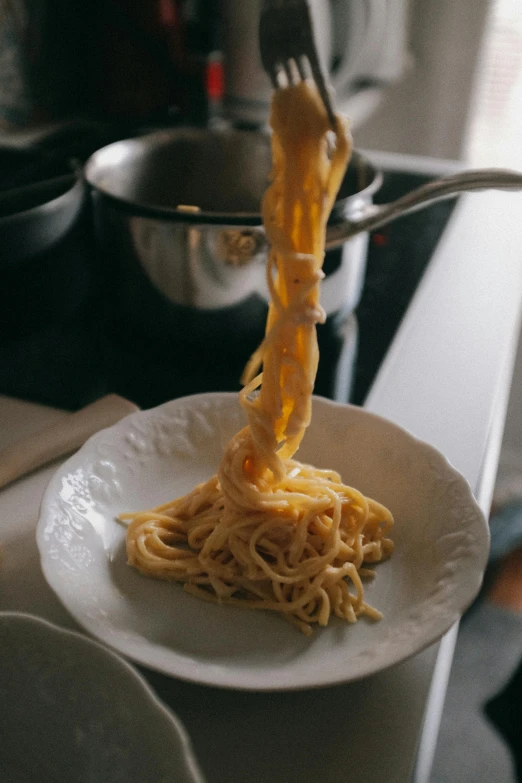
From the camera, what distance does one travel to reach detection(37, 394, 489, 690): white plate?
0.49 m

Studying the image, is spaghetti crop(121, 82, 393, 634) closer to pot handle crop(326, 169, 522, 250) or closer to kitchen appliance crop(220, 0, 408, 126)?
pot handle crop(326, 169, 522, 250)

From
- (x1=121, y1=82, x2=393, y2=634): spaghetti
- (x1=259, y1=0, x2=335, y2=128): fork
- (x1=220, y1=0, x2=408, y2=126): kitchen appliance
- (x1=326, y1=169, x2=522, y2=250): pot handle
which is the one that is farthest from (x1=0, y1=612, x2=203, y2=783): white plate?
(x1=220, y1=0, x2=408, y2=126): kitchen appliance

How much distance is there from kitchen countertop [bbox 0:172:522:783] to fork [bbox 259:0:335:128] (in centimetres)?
41

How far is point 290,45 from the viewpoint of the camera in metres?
0.49

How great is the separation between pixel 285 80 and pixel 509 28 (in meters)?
1.81

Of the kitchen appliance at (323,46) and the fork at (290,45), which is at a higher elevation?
the fork at (290,45)

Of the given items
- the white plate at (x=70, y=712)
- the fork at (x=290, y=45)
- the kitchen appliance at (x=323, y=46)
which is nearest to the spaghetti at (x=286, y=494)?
the fork at (x=290, y=45)

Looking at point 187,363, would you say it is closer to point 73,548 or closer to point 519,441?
point 73,548

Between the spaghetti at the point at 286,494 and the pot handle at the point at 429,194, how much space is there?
0.19 m

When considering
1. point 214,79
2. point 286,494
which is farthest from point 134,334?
point 214,79

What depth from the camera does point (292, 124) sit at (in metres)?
0.50

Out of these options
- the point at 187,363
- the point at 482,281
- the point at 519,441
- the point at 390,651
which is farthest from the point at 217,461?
the point at 519,441

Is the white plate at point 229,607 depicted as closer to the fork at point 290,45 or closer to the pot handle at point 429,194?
the pot handle at point 429,194

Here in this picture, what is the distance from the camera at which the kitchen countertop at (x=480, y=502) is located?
0.46 m
